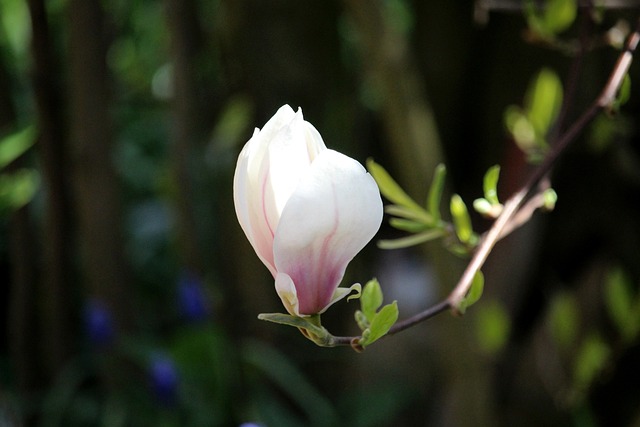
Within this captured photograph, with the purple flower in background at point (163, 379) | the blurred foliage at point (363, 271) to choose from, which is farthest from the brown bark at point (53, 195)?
the purple flower in background at point (163, 379)

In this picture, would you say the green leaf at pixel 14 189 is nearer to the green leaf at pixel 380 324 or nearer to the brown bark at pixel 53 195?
the brown bark at pixel 53 195

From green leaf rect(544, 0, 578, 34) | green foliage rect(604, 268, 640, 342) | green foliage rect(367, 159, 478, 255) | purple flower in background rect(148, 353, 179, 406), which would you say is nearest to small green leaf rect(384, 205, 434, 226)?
green foliage rect(367, 159, 478, 255)

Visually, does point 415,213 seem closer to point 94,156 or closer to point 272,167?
point 272,167

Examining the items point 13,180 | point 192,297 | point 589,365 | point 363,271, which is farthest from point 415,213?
point 363,271

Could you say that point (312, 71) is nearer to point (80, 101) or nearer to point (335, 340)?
point (80, 101)

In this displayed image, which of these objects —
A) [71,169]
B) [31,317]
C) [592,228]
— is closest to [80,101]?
[71,169]

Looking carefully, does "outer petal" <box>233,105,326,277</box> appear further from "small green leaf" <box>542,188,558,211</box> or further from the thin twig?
"small green leaf" <box>542,188,558,211</box>
